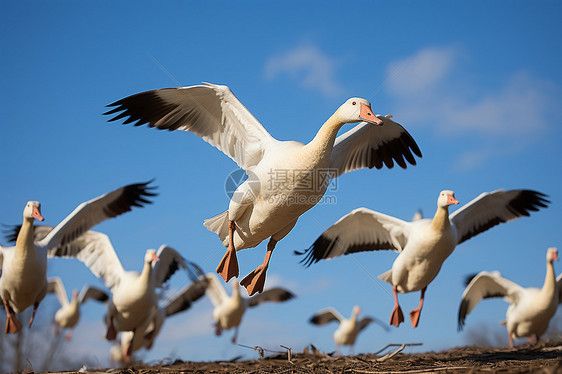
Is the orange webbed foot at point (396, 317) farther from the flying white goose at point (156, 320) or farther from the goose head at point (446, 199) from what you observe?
the flying white goose at point (156, 320)

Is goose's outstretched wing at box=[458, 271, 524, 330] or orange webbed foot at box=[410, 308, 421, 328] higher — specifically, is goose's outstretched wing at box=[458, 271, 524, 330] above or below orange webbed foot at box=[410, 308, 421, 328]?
above

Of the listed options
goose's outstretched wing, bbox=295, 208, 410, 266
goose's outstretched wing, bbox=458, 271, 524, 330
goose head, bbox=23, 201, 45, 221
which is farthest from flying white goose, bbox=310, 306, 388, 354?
goose head, bbox=23, 201, 45, 221

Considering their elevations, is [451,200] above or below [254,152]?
below

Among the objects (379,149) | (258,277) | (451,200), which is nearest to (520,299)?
(451,200)

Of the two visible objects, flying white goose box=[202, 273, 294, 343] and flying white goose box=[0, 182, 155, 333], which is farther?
flying white goose box=[202, 273, 294, 343]

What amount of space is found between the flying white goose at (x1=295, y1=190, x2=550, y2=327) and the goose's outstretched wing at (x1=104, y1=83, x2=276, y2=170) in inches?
158

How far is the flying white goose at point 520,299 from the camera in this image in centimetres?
1226

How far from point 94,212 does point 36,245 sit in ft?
4.68

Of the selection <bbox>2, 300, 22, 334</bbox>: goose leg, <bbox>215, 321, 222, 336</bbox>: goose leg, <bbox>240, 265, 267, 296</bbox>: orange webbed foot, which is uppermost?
<bbox>240, 265, 267, 296</bbox>: orange webbed foot

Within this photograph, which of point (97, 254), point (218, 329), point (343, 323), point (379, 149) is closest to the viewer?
point (379, 149)

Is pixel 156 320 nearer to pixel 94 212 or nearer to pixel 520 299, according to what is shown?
pixel 94 212

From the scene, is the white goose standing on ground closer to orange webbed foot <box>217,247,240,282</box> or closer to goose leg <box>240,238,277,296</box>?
goose leg <box>240,238,277,296</box>

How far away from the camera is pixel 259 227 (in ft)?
21.4

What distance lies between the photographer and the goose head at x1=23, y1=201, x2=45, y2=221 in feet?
32.9
